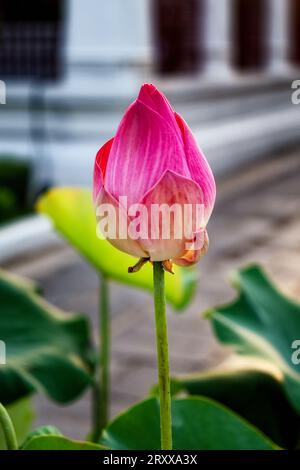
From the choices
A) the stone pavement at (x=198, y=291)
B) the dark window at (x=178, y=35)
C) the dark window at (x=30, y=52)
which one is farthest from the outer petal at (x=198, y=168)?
the dark window at (x=178, y=35)

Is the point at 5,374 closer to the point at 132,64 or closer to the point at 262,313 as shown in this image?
the point at 262,313

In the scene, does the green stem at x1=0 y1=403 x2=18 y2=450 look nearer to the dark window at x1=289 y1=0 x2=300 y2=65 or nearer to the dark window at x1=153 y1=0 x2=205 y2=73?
the dark window at x1=153 y1=0 x2=205 y2=73

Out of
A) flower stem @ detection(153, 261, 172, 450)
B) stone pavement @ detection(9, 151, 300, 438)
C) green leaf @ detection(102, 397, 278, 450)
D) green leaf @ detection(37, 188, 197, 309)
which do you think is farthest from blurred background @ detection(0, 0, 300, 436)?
flower stem @ detection(153, 261, 172, 450)

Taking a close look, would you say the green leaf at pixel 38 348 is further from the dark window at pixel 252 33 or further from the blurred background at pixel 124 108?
the dark window at pixel 252 33

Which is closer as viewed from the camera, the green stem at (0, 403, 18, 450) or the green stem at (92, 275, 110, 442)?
the green stem at (0, 403, 18, 450)

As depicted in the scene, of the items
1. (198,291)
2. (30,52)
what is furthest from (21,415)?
(30,52)
